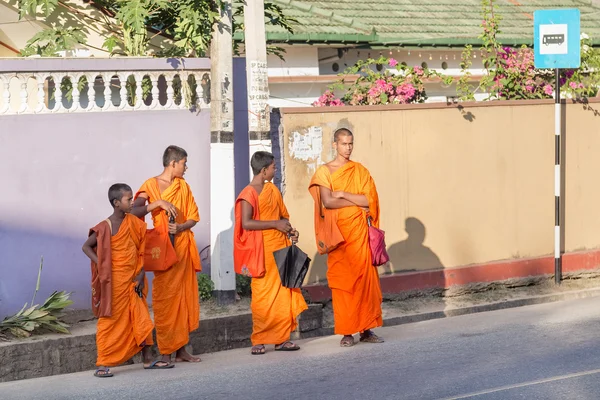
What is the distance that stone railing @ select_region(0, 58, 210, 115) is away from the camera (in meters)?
10.7

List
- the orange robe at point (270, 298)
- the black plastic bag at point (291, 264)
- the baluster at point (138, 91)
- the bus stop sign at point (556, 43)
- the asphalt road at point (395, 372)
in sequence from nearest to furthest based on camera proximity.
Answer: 1. the asphalt road at point (395, 372)
2. the black plastic bag at point (291, 264)
3. the orange robe at point (270, 298)
4. the baluster at point (138, 91)
5. the bus stop sign at point (556, 43)

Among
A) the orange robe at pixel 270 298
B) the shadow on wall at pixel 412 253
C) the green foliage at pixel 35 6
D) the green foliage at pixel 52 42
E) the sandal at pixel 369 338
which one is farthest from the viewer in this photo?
the shadow on wall at pixel 412 253

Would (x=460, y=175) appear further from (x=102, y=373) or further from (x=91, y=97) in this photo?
(x=102, y=373)

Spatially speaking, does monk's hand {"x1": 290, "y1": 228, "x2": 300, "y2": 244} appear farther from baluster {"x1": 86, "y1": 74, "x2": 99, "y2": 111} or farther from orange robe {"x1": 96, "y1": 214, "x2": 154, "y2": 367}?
baluster {"x1": 86, "y1": 74, "x2": 99, "y2": 111}

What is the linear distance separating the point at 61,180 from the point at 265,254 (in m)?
2.15

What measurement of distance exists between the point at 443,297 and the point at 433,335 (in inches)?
97.1

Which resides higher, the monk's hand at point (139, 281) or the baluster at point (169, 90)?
the baluster at point (169, 90)

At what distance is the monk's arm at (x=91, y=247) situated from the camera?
30.6 ft

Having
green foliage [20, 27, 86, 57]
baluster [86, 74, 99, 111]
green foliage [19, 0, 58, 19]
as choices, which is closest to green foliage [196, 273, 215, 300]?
baluster [86, 74, 99, 111]

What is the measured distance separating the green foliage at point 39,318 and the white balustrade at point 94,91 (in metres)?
1.52

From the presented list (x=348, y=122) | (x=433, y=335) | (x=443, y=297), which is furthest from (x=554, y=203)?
(x=433, y=335)

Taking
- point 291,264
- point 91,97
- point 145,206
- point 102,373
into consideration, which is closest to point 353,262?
point 291,264

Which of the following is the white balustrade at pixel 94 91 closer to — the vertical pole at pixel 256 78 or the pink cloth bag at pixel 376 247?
the vertical pole at pixel 256 78

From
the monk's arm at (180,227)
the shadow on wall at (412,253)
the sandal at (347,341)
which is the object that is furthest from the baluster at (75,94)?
the shadow on wall at (412,253)
